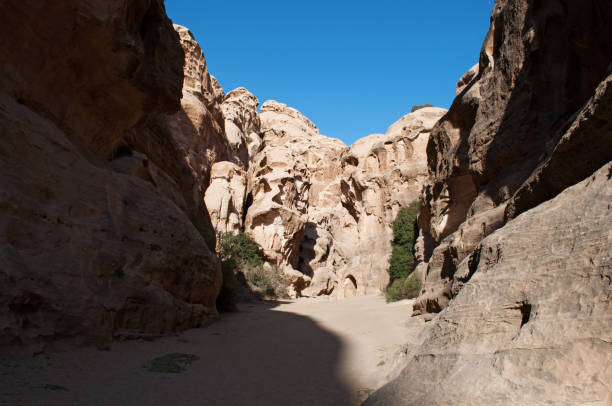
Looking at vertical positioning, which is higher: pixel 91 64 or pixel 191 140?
pixel 191 140

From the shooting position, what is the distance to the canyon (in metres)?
2.77

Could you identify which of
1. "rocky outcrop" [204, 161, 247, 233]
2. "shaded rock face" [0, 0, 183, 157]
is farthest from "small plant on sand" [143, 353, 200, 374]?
"rocky outcrop" [204, 161, 247, 233]

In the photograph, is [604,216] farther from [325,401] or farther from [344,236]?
[344,236]

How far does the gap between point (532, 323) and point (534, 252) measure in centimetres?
98

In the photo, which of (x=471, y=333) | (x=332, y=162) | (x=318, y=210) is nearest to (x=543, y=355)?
(x=471, y=333)

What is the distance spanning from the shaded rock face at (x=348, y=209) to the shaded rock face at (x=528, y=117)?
17.2 metres

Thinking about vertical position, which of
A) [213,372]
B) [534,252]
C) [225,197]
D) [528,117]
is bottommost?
[213,372]

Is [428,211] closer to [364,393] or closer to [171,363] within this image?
[364,393]

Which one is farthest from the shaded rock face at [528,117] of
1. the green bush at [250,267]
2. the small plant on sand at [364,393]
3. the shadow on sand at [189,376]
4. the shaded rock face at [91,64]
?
the green bush at [250,267]

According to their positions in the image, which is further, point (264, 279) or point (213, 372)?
point (264, 279)

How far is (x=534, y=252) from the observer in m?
3.52

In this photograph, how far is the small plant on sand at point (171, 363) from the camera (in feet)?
15.5

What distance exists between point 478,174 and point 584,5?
3894 millimetres

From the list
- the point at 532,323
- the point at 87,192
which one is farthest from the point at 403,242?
the point at 532,323
